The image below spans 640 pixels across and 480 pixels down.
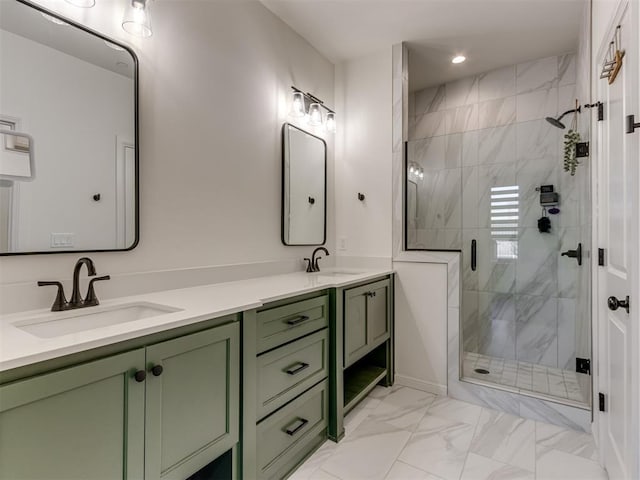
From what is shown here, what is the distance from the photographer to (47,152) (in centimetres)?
127

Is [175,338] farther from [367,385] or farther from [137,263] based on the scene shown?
[367,385]

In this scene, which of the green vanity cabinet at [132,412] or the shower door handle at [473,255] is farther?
the shower door handle at [473,255]

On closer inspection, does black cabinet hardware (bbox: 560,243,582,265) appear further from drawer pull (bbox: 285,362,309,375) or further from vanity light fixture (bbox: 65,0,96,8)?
vanity light fixture (bbox: 65,0,96,8)

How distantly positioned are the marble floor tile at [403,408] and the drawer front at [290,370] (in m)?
0.63

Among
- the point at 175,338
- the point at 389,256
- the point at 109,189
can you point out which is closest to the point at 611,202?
the point at 389,256

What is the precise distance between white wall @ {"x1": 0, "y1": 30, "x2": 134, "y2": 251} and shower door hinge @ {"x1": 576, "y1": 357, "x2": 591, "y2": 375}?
2756 mm

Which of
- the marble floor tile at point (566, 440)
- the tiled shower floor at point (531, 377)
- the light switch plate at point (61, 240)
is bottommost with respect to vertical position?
the marble floor tile at point (566, 440)

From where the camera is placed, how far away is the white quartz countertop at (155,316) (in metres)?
0.83

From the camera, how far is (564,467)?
5.57 feet

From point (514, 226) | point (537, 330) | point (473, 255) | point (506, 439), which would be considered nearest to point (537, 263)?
point (514, 226)

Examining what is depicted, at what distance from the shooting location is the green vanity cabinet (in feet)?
2.63

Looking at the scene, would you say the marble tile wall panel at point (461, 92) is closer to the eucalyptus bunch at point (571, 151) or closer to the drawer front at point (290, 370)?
the eucalyptus bunch at point (571, 151)

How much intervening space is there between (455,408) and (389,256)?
3.87ft

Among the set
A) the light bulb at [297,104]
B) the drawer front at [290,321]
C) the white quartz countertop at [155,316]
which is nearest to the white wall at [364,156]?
the light bulb at [297,104]
